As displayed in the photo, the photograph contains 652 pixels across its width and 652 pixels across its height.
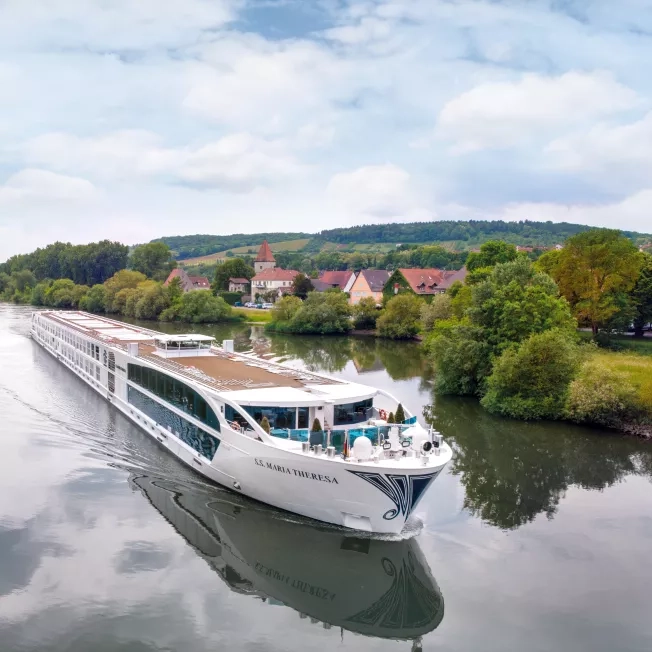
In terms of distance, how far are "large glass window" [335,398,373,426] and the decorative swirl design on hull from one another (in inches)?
145

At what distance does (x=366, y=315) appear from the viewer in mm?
72875

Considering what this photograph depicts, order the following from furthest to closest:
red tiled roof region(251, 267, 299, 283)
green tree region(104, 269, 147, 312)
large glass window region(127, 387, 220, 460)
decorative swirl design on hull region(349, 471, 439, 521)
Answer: red tiled roof region(251, 267, 299, 283) → green tree region(104, 269, 147, 312) → large glass window region(127, 387, 220, 460) → decorative swirl design on hull region(349, 471, 439, 521)

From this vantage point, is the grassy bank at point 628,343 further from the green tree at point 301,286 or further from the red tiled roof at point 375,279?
the green tree at point 301,286

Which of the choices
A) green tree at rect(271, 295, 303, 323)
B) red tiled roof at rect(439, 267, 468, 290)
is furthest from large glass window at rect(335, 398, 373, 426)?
red tiled roof at rect(439, 267, 468, 290)

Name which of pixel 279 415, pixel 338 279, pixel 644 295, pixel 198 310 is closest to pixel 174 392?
pixel 279 415

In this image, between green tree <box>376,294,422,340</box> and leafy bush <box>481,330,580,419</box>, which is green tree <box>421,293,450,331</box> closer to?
green tree <box>376,294,422,340</box>

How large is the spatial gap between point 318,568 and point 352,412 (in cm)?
519

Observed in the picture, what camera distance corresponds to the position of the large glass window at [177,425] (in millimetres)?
20156

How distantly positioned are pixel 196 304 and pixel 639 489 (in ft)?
225

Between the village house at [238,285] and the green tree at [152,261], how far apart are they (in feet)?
60.4

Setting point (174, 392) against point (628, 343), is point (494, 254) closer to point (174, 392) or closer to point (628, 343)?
point (628, 343)

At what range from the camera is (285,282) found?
11450 centimetres

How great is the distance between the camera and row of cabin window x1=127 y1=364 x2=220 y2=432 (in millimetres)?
20278

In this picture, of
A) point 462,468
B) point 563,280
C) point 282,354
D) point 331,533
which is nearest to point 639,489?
point 462,468
